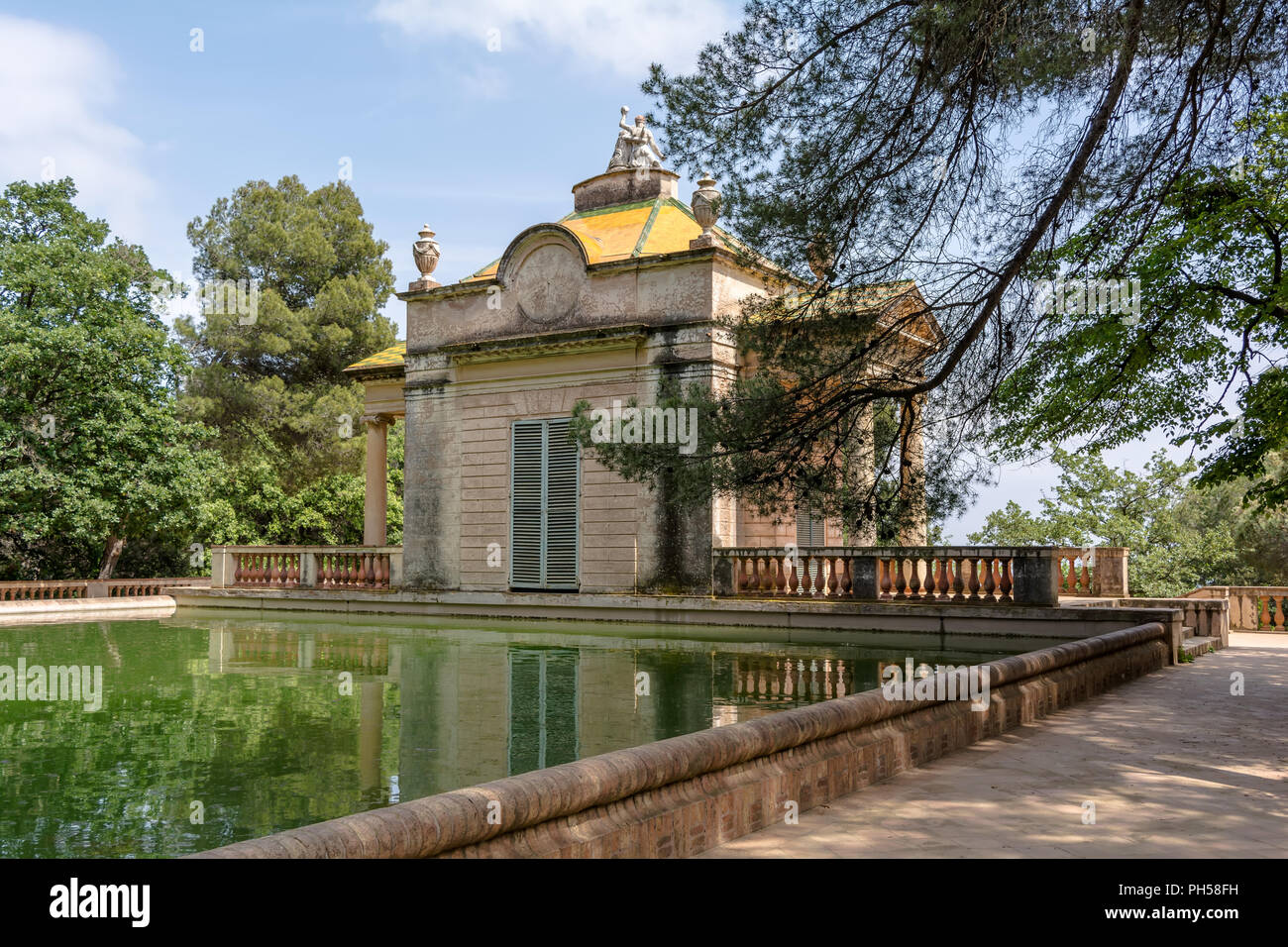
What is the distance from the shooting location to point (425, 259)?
22328mm

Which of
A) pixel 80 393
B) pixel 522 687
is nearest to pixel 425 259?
pixel 80 393

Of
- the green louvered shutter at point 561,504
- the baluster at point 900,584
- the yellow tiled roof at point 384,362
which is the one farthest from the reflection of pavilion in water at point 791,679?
the yellow tiled roof at point 384,362

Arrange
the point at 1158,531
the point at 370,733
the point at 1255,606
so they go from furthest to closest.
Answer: the point at 1158,531 → the point at 1255,606 → the point at 370,733

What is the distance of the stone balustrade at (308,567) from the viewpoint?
22297 millimetres

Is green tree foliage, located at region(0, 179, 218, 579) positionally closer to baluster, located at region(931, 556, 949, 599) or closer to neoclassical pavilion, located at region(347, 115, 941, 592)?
neoclassical pavilion, located at region(347, 115, 941, 592)

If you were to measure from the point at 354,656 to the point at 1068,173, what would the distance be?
407 inches

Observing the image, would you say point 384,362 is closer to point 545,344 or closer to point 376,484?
point 376,484

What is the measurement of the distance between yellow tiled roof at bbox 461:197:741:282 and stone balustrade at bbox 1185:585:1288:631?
12834 millimetres

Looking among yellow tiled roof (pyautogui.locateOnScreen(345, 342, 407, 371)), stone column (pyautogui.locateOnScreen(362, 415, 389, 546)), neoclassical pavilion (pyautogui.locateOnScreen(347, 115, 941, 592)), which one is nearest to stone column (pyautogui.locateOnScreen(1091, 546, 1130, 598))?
neoclassical pavilion (pyautogui.locateOnScreen(347, 115, 941, 592))

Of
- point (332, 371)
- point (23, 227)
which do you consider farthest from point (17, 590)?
point (332, 371)

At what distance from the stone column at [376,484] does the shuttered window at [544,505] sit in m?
5.18

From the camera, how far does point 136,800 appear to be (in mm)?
6117

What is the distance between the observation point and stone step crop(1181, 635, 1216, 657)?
48.0ft

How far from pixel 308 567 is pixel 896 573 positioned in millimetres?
13062
